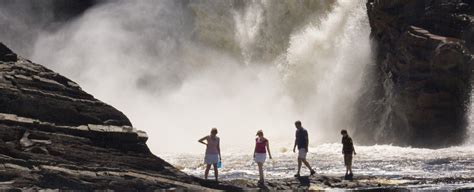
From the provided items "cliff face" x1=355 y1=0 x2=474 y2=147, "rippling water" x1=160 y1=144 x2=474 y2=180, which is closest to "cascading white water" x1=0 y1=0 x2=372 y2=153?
"cliff face" x1=355 y1=0 x2=474 y2=147

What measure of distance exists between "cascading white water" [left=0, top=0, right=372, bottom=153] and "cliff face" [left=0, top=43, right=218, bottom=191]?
2788 centimetres

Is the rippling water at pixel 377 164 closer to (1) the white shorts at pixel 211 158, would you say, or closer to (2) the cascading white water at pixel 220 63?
(1) the white shorts at pixel 211 158

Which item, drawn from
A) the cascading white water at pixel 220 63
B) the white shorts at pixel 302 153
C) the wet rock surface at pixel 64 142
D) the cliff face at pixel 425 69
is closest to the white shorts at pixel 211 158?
the wet rock surface at pixel 64 142

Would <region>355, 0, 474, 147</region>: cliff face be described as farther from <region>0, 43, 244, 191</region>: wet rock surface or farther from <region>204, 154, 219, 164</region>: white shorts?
<region>0, 43, 244, 191</region>: wet rock surface

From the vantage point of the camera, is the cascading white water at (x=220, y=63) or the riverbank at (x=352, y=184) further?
the cascading white water at (x=220, y=63)

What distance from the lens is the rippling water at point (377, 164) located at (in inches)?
900

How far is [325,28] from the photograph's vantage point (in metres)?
51.0

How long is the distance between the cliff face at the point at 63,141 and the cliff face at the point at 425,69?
22582 millimetres

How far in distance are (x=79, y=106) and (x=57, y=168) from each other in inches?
73.8

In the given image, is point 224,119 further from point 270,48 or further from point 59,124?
point 59,124

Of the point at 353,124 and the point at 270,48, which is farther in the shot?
the point at 270,48

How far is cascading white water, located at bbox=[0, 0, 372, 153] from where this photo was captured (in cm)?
4884

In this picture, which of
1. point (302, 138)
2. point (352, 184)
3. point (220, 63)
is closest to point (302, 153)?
point (302, 138)

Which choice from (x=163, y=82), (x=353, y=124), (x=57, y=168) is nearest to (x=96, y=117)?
(x=57, y=168)
